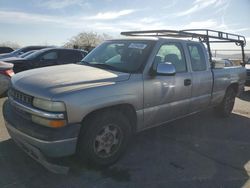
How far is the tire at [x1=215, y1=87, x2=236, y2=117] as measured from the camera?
656cm

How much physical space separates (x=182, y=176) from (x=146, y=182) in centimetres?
54

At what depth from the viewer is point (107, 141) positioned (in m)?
3.73

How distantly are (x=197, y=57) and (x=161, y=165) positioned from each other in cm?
231

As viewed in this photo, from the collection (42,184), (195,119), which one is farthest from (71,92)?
(195,119)

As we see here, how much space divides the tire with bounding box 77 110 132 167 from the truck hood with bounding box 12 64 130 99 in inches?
17.4

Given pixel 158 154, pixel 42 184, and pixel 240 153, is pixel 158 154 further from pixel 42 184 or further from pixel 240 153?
pixel 42 184

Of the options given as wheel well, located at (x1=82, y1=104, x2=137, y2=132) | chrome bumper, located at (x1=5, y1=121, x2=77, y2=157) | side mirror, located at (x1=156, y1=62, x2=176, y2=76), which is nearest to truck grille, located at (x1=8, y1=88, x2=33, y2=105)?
chrome bumper, located at (x1=5, y1=121, x2=77, y2=157)

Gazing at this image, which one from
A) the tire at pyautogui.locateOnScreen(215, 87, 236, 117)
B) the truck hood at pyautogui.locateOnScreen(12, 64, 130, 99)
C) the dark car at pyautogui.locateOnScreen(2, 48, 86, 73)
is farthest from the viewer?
the dark car at pyautogui.locateOnScreen(2, 48, 86, 73)

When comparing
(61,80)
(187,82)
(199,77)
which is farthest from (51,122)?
(199,77)

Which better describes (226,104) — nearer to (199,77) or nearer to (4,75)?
(199,77)

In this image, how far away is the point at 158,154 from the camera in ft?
14.3

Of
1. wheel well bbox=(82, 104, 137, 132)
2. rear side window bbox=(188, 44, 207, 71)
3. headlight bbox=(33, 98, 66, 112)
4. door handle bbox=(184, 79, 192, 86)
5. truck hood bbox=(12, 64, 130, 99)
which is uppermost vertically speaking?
rear side window bbox=(188, 44, 207, 71)

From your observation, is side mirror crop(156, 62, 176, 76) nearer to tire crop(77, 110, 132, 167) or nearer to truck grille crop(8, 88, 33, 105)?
tire crop(77, 110, 132, 167)

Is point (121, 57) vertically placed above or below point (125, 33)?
below
